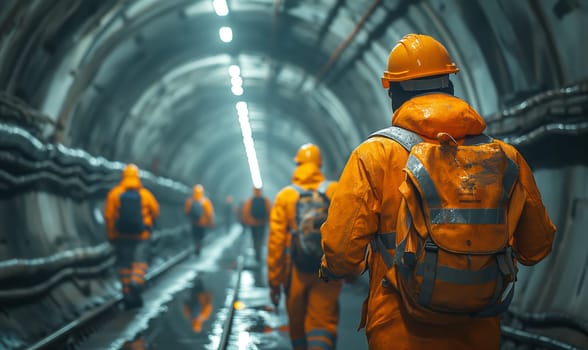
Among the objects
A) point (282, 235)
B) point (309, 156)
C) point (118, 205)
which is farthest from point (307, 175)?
point (118, 205)

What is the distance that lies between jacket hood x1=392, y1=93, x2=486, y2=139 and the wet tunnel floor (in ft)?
14.7

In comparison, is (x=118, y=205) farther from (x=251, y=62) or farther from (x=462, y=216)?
(x=251, y=62)

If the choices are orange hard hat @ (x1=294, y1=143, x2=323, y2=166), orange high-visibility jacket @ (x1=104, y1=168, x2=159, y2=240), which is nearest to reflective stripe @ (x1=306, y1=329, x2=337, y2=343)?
orange hard hat @ (x1=294, y1=143, x2=323, y2=166)

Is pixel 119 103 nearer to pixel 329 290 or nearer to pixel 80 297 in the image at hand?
pixel 80 297

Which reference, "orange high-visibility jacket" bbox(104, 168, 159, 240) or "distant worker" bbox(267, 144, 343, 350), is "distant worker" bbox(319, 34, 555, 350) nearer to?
"distant worker" bbox(267, 144, 343, 350)

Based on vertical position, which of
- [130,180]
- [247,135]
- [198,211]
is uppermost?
[247,135]

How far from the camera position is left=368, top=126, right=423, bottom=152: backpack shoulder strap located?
2.67 metres

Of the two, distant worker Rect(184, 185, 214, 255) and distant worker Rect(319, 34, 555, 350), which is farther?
distant worker Rect(184, 185, 214, 255)

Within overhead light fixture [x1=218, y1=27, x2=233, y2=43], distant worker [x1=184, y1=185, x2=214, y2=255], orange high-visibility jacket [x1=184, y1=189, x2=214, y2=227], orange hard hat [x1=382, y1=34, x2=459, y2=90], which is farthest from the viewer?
orange high-visibility jacket [x1=184, y1=189, x2=214, y2=227]

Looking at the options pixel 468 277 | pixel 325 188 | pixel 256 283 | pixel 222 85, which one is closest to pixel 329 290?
pixel 325 188

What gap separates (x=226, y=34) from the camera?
45.3 feet

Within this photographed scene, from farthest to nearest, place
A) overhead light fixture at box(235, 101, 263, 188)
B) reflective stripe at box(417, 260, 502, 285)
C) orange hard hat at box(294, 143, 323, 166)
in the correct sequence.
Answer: overhead light fixture at box(235, 101, 263, 188) < orange hard hat at box(294, 143, 323, 166) < reflective stripe at box(417, 260, 502, 285)

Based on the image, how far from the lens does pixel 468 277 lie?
2346 mm

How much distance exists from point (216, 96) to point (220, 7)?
7897mm
